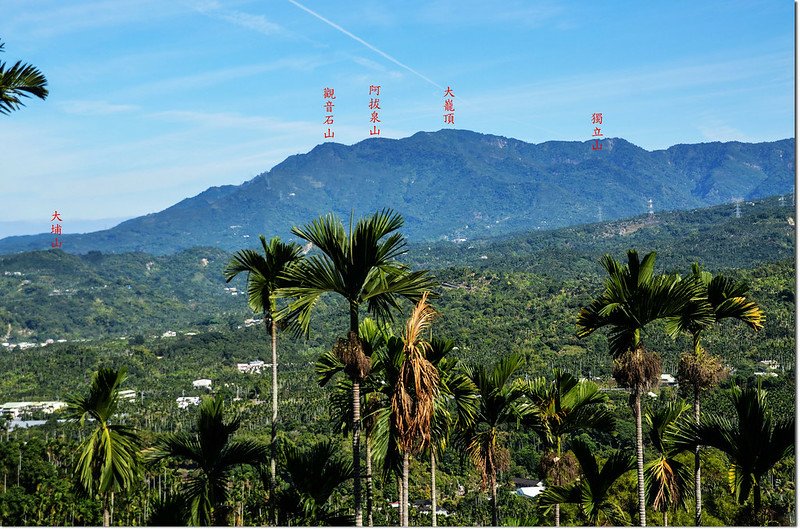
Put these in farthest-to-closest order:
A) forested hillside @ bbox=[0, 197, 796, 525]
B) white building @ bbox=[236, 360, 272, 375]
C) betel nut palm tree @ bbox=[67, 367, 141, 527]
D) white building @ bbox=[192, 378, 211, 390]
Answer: white building @ bbox=[236, 360, 272, 375], white building @ bbox=[192, 378, 211, 390], betel nut palm tree @ bbox=[67, 367, 141, 527], forested hillside @ bbox=[0, 197, 796, 525]

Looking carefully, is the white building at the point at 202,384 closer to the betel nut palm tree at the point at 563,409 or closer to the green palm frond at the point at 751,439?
the betel nut palm tree at the point at 563,409

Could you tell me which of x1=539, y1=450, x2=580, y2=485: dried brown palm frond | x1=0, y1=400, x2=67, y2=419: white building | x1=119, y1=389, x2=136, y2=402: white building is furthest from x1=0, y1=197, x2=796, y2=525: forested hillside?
x1=0, y1=400, x2=67, y2=419: white building

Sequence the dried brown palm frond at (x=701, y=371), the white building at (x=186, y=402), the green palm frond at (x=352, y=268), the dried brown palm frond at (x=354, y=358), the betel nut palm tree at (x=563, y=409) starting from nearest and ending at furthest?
the dried brown palm frond at (x=354, y=358) < the green palm frond at (x=352, y=268) < the betel nut palm tree at (x=563, y=409) < the dried brown palm frond at (x=701, y=371) < the white building at (x=186, y=402)

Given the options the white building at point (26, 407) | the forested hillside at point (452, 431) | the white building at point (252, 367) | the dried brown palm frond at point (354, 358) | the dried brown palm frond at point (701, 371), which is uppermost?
the dried brown palm frond at point (354, 358)


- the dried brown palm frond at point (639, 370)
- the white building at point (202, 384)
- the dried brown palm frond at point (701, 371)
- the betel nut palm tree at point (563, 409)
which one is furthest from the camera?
the white building at point (202, 384)

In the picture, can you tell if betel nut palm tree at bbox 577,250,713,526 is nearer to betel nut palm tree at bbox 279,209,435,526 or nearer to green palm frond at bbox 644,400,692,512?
green palm frond at bbox 644,400,692,512

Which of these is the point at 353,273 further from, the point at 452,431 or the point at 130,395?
the point at 130,395

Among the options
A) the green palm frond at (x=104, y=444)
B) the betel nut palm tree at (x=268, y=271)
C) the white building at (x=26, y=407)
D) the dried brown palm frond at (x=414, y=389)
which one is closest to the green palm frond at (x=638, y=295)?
the dried brown palm frond at (x=414, y=389)

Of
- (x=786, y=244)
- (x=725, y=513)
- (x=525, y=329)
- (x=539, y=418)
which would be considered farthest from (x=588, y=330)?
(x=786, y=244)
